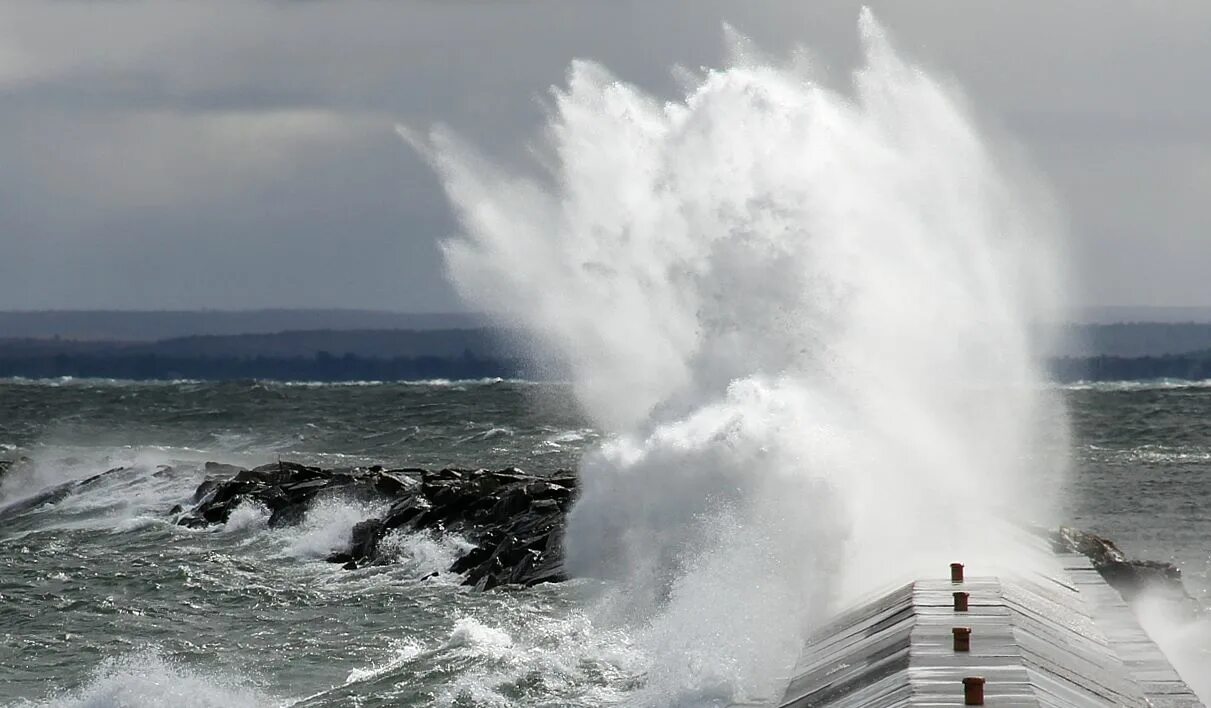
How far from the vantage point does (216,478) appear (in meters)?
36.8

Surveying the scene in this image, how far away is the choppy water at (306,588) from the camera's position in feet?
56.4

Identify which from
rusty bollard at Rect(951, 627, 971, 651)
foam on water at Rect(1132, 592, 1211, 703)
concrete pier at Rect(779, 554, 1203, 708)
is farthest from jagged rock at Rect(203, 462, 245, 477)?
rusty bollard at Rect(951, 627, 971, 651)

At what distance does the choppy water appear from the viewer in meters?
17.2

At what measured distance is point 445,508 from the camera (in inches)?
1126

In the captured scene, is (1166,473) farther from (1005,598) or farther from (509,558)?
(1005,598)

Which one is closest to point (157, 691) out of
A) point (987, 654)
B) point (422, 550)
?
point (987, 654)

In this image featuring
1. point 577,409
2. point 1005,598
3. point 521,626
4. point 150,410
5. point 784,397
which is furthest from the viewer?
point 150,410

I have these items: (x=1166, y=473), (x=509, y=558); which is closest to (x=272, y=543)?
(x=509, y=558)

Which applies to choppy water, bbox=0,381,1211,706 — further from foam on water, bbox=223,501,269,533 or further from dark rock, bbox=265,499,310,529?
dark rock, bbox=265,499,310,529

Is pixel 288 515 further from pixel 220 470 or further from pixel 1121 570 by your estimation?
pixel 1121 570

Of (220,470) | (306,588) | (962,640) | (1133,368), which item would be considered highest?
(1133,368)

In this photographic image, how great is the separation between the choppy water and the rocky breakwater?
57 centimetres

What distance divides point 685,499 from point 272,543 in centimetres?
1062

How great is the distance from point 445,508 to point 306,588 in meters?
4.61
